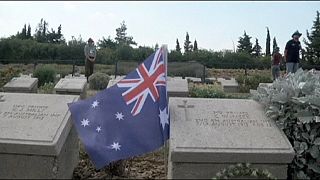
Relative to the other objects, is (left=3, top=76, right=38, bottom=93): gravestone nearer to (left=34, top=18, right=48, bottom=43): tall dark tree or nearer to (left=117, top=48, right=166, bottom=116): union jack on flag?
(left=117, top=48, right=166, bottom=116): union jack on flag

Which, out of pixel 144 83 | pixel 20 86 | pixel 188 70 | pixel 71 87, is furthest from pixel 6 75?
pixel 188 70

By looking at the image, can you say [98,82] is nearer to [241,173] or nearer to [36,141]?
[36,141]

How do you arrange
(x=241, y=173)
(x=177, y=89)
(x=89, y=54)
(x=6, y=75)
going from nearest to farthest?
(x=241, y=173), (x=177, y=89), (x=6, y=75), (x=89, y=54)

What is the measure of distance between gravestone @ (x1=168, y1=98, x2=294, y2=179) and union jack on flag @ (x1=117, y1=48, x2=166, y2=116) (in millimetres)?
361

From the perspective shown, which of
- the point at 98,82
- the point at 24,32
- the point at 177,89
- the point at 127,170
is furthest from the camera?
the point at 24,32

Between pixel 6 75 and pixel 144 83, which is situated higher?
pixel 144 83

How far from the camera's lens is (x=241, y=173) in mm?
4055

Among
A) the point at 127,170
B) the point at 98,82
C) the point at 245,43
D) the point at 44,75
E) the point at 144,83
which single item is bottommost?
→ the point at 127,170

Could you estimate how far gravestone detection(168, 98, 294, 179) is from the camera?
441cm

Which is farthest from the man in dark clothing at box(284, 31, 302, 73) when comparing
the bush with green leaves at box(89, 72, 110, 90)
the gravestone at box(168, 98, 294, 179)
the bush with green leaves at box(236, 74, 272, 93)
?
the gravestone at box(168, 98, 294, 179)

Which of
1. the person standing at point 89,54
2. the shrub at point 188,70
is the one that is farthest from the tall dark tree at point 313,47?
the person standing at point 89,54

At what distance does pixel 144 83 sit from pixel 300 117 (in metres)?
1.68

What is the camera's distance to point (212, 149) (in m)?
4.45

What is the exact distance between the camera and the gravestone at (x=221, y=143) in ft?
14.5
